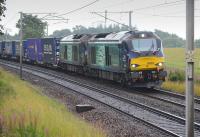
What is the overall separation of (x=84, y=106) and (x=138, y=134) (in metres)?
5.00

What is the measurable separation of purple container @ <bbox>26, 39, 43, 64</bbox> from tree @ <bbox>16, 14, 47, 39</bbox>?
40230 mm

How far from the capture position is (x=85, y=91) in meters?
24.9

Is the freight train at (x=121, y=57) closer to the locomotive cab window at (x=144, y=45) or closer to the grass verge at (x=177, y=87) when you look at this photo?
the locomotive cab window at (x=144, y=45)

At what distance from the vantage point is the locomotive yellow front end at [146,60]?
2367cm

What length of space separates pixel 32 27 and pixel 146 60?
7722 centimetres

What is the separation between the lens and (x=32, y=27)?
98875 millimetres

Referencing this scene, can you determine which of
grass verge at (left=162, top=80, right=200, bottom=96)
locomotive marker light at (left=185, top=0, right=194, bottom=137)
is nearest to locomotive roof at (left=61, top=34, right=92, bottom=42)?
grass verge at (left=162, top=80, right=200, bottom=96)

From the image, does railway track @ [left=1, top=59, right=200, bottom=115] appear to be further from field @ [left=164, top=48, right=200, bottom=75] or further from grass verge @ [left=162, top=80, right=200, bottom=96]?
field @ [left=164, top=48, right=200, bottom=75]

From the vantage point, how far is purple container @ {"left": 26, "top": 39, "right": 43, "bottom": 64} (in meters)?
47.4

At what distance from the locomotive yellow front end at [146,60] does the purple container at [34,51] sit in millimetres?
23994

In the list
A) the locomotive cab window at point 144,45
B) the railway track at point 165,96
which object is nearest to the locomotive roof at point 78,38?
the railway track at point 165,96

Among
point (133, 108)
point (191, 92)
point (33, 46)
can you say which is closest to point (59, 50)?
point (33, 46)

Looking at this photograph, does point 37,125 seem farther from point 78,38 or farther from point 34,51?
point 34,51

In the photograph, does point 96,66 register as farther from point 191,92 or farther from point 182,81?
point 191,92
